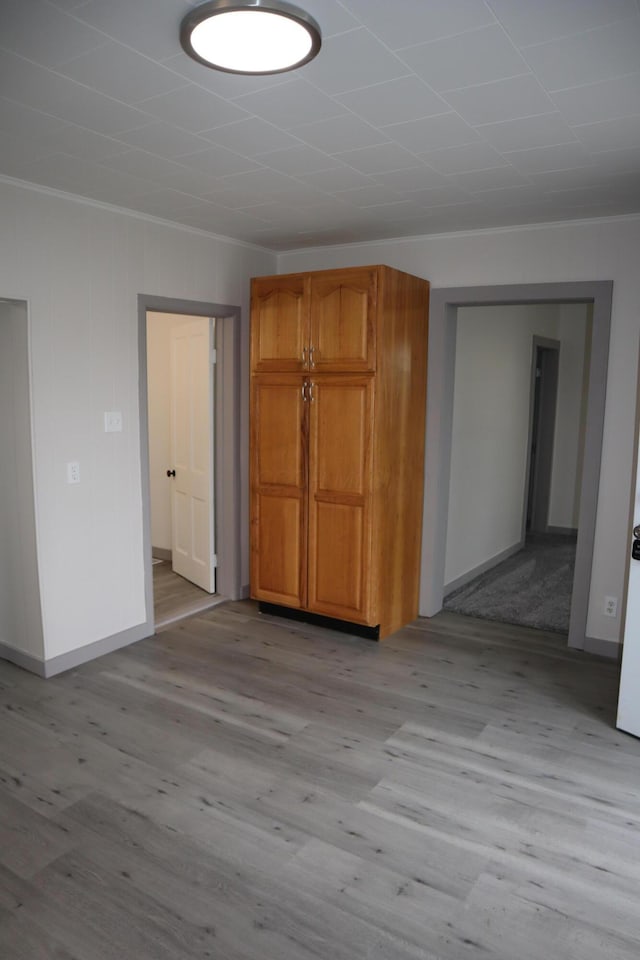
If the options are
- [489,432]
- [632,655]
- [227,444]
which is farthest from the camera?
[489,432]

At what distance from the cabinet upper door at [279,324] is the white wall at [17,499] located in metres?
1.50

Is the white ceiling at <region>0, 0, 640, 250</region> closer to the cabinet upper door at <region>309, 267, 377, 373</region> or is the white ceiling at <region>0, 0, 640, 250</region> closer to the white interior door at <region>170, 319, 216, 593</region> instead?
the cabinet upper door at <region>309, 267, 377, 373</region>

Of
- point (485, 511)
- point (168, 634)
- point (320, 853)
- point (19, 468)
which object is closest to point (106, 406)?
point (19, 468)

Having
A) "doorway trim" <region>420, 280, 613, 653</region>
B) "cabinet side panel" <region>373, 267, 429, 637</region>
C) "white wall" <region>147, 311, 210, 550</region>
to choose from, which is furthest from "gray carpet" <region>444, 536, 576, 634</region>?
"white wall" <region>147, 311, 210, 550</region>

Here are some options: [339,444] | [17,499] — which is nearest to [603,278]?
[339,444]

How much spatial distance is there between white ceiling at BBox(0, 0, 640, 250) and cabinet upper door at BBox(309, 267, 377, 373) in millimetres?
379

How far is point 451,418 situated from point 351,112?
2.52m

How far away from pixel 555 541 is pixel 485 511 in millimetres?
1765

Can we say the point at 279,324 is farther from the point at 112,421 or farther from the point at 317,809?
the point at 317,809

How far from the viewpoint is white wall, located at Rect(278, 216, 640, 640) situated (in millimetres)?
3746

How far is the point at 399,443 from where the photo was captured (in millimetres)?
4191

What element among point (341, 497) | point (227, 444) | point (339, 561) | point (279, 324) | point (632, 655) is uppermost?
point (279, 324)

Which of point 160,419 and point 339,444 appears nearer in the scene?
point 339,444

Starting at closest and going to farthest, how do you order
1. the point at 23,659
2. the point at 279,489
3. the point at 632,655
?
the point at 632,655 → the point at 23,659 → the point at 279,489
